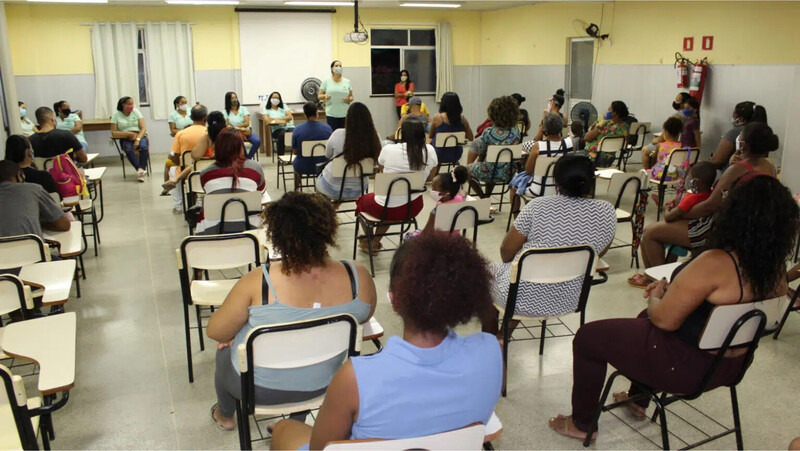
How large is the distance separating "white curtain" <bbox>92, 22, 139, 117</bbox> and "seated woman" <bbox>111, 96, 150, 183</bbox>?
1979 mm

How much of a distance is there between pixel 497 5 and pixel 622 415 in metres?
10.6

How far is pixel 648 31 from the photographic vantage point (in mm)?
9531

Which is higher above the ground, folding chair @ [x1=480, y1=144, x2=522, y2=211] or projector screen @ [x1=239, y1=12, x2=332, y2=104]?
projector screen @ [x1=239, y1=12, x2=332, y2=104]

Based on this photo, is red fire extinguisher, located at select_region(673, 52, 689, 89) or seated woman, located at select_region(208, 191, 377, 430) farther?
red fire extinguisher, located at select_region(673, 52, 689, 89)

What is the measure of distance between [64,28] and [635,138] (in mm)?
9072

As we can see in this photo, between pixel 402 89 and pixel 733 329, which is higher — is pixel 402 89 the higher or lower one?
the higher one

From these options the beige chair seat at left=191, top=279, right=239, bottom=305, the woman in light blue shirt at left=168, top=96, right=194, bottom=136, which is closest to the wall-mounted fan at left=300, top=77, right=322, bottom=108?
the woman in light blue shirt at left=168, top=96, right=194, bottom=136

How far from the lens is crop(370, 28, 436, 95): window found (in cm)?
1295

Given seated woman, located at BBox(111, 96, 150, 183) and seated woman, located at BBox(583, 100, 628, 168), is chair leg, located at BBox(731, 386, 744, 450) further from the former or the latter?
seated woman, located at BBox(111, 96, 150, 183)

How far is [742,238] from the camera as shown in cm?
229

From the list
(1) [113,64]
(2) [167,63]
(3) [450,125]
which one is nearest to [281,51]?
(2) [167,63]

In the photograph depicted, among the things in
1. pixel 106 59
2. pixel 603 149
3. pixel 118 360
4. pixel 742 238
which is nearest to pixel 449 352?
pixel 742 238

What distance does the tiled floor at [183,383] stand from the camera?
9.43ft

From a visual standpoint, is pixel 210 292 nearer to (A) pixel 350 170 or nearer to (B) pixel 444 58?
(A) pixel 350 170
